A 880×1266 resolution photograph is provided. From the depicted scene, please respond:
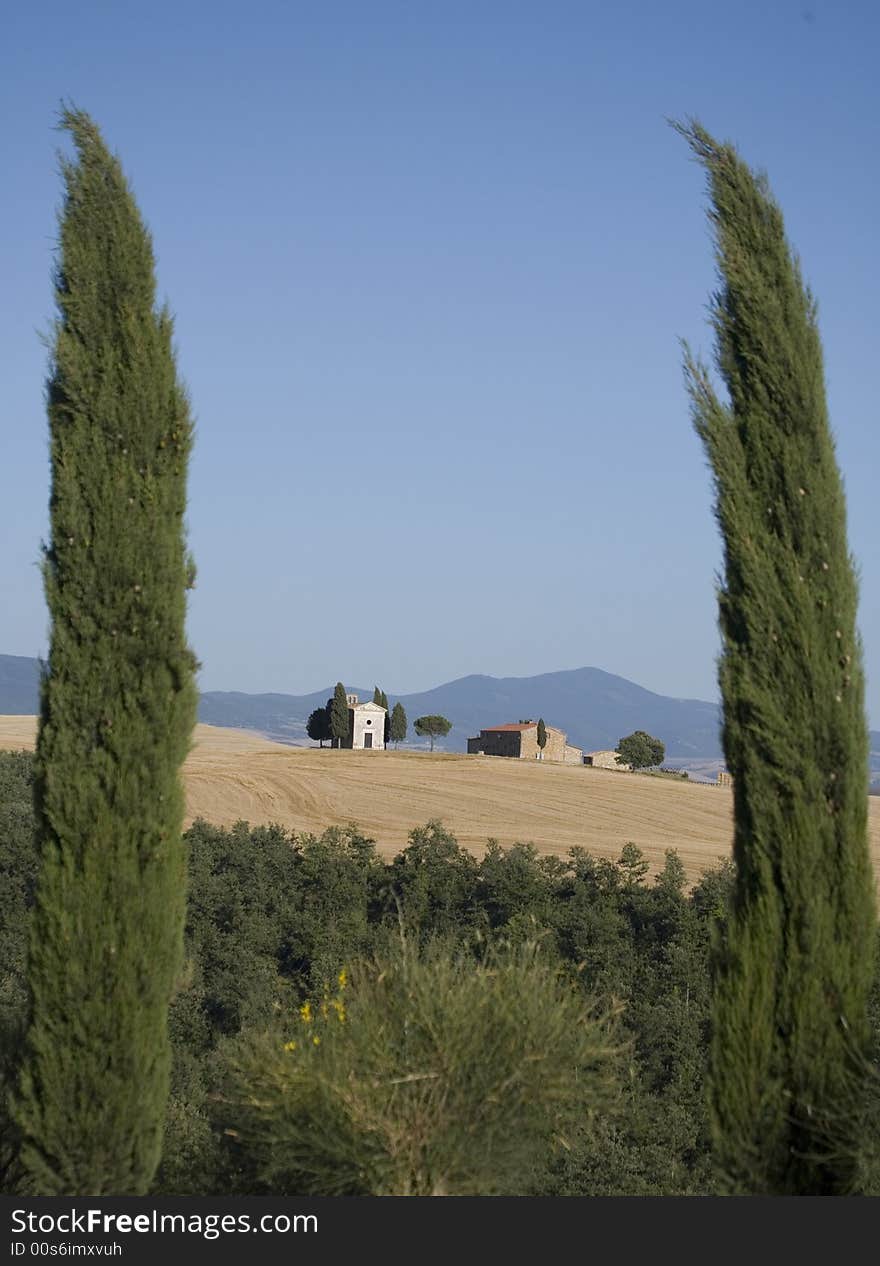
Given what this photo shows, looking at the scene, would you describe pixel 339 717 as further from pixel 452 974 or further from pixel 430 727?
pixel 452 974

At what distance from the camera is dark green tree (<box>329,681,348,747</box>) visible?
197 ft

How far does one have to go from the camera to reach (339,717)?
6038cm

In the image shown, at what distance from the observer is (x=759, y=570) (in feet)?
24.4

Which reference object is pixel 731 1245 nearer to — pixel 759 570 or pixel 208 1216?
pixel 208 1216

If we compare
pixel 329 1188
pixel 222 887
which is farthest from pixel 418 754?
pixel 329 1188

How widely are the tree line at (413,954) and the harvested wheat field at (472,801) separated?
875 inches

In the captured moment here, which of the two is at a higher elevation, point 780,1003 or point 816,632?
point 816,632

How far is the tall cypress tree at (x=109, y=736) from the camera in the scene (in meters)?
7.39

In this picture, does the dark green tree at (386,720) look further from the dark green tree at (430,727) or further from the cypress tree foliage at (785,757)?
the cypress tree foliage at (785,757)

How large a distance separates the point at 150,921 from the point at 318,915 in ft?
54.6

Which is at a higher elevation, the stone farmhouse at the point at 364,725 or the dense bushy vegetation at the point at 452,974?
the stone farmhouse at the point at 364,725

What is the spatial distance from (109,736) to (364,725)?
5396cm

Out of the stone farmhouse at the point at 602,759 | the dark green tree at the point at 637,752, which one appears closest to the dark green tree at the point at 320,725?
the stone farmhouse at the point at 602,759

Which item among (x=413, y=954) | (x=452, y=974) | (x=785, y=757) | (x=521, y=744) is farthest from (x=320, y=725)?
(x=785, y=757)
